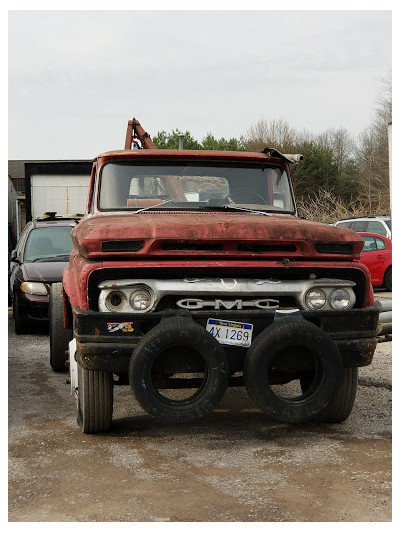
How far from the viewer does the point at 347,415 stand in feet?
19.0

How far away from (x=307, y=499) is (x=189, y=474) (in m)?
0.80

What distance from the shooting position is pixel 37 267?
1137 cm

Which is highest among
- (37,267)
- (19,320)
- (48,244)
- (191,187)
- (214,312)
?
(191,187)

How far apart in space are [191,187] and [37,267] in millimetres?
5553

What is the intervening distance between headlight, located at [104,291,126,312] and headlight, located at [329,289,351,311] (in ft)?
4.64

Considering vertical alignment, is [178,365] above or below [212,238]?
below

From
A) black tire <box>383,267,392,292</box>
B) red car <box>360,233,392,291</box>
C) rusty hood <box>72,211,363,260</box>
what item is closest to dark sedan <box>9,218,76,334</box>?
rusty hood <box>72,211,363,260</box>

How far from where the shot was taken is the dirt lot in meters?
3.96

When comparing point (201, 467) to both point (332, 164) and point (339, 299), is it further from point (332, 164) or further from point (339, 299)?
point (332, 164)

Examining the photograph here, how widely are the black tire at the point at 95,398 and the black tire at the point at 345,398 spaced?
1561 millimetres

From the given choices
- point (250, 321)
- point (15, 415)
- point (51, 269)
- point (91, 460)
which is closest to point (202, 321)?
point (250, 321)

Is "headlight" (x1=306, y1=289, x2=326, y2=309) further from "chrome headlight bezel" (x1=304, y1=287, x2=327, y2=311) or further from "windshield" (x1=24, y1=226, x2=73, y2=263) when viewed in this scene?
"windshield" (x1=24, y1=226, x2=73, y2=263)

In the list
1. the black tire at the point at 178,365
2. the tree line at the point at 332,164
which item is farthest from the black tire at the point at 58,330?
the tree line at the point at 332,164

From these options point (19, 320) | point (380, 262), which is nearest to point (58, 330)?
point (19, 320)
